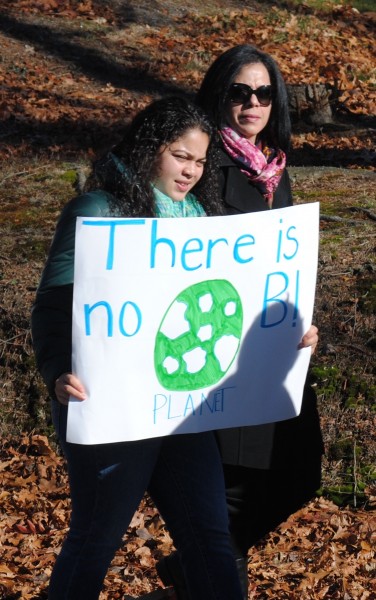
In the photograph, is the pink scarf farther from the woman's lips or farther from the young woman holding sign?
the woman's lips

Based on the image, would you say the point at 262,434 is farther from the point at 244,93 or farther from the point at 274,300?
the point at 244,93

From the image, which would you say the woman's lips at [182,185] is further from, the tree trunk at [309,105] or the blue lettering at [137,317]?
the tree trunk at [309,105]

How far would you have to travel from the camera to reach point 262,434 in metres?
3.56

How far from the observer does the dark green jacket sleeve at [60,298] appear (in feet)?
9.51

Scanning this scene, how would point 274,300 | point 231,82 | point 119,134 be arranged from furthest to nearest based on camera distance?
point 119,134
point 231,82
point 274,300

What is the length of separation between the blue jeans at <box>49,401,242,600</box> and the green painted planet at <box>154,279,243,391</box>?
20cm

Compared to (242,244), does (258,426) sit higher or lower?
lower

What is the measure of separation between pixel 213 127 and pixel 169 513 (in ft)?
4.11

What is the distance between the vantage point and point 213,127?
313 cm


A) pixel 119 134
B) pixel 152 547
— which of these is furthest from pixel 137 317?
pixel 119 134

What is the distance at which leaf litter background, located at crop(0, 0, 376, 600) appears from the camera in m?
4.59

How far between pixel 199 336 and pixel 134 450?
41 centimetres

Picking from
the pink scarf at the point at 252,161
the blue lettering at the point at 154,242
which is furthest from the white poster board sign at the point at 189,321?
the pink scarf at the point at 252,161

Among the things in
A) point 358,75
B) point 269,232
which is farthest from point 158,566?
point 358,75
